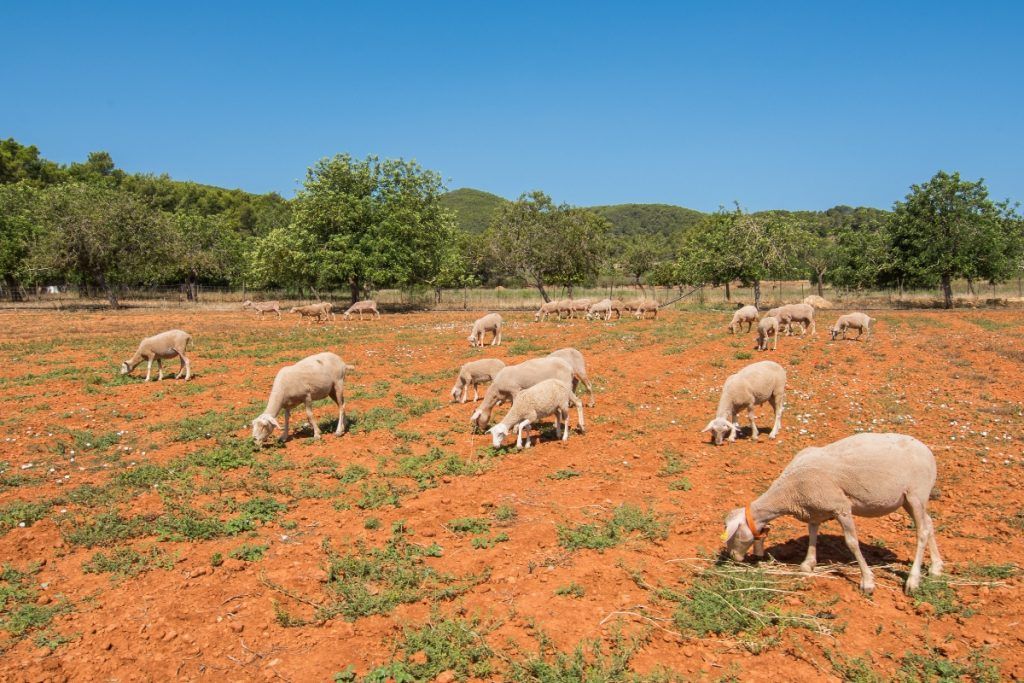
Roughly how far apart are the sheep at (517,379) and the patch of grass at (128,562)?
22.3 ft

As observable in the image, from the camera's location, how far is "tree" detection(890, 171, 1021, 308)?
4278 cm

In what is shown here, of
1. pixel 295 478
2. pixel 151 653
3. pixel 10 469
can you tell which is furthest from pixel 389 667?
pixel 10 469

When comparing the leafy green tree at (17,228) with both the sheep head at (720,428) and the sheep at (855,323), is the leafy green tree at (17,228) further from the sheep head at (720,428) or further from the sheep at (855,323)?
the sheep at (855,323)

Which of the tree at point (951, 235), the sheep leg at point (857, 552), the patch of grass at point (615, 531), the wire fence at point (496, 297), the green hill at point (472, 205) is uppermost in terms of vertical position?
the green hill at point (472, 205)

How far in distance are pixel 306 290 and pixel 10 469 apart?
7886cm

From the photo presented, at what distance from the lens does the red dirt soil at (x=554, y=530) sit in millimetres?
5695

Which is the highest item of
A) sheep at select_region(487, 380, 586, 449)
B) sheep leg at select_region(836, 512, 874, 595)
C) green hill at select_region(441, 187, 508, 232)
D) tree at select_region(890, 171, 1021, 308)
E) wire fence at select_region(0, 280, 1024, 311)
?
green hill at select_region(441, 187, 508, 232)

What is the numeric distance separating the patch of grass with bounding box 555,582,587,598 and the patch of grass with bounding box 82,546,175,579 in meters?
5.20

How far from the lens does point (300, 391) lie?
1266cm

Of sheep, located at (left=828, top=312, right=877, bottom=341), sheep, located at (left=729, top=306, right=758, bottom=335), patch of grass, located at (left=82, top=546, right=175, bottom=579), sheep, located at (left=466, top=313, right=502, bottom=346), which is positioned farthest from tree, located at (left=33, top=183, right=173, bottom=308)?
sheep, located at (left=828, top=312, right=877, bottom=341)

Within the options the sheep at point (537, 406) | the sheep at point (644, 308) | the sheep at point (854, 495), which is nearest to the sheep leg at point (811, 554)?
the sheep at point (854, 495)

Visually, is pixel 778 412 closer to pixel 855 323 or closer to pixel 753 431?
pixel 753 431

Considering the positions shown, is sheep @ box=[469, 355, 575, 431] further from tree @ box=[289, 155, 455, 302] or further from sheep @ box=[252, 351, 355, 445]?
tree @ box=[289, 155, 455, 302]

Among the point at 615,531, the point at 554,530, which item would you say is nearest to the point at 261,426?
the point at 554,530
